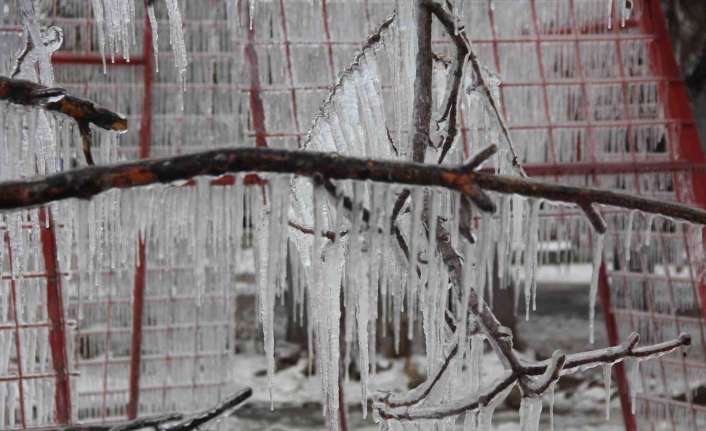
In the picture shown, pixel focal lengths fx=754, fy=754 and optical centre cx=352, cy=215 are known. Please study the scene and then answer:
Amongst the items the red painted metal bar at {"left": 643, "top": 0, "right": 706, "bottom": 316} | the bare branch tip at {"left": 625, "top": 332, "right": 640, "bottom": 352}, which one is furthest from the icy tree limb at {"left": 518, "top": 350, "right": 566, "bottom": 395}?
the red painted metal bar at {"left": 643, "top": 0, "right": 706, "bottom": 316}

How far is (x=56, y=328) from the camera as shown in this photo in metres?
2.46

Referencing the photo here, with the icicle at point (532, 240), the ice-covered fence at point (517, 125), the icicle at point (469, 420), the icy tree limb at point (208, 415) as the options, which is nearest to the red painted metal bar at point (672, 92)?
Result: the ice-covered fence at point (517, 125)

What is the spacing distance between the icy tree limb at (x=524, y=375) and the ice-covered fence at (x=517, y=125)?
3.46 ft

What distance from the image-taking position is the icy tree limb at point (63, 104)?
3.73ft

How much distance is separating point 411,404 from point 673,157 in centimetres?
226

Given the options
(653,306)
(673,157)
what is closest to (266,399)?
(653,306)

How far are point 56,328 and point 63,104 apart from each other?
4.91 ft

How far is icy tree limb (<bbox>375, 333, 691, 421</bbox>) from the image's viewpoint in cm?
124

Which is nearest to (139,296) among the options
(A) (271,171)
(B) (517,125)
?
(B) (517,125)

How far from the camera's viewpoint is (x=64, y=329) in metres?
2.49

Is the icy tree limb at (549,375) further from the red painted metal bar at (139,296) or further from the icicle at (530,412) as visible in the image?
the red painted metal bar at (139,296)

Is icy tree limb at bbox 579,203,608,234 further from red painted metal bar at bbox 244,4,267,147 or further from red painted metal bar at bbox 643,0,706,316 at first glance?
red painted metal bar at bbox 643,0,706,316

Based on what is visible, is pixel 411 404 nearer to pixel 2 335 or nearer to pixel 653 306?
pixel 2 335

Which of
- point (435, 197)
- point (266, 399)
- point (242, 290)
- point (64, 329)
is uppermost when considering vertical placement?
point (435, 197)
